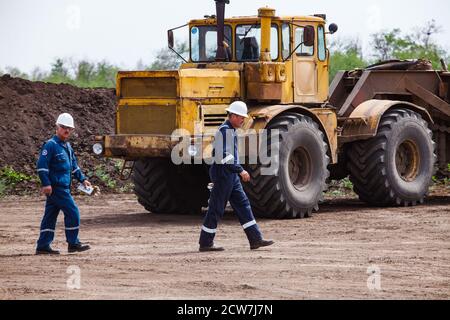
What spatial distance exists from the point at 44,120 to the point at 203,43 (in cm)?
803

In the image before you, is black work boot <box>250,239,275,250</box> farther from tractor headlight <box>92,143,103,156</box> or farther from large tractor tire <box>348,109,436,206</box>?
large tractor tire <box>348,109,436,206</box>

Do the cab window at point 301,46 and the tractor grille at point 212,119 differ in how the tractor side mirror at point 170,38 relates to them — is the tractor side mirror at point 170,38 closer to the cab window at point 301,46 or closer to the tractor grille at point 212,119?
the tractor grille at point 212,119

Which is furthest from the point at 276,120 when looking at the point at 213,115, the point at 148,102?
the point at 148,102

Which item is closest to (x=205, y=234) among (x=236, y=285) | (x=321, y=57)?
(x=236, y=285)

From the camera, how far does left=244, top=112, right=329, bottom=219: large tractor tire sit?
17.3 metres

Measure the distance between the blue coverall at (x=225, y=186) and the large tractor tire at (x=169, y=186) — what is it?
4.34 meters

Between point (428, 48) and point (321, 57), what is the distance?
20.2m

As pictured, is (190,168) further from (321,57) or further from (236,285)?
(236,285)

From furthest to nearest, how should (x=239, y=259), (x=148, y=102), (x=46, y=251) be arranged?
(x=148, y=102) < (x=46, y=251) < (x=239, y=259)

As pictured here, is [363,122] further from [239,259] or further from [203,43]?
[239,259]

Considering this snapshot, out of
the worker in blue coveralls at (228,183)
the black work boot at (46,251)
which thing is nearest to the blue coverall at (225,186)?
the worker in blue coveralls at (228,183)

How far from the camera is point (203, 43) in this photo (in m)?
18.6

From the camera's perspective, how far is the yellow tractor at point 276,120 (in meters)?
17.2
